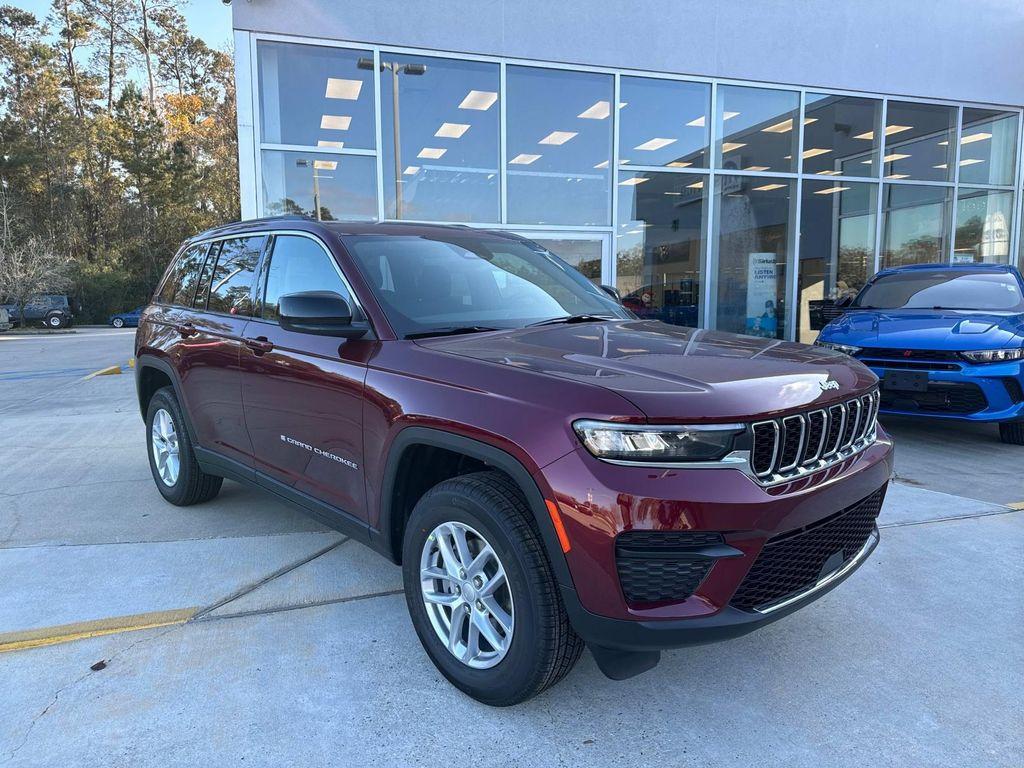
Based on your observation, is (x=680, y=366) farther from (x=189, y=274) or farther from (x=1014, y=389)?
(x=1014, y=389)

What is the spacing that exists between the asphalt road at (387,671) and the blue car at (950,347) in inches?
68.9

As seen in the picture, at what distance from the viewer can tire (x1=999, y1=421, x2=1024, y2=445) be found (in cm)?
603

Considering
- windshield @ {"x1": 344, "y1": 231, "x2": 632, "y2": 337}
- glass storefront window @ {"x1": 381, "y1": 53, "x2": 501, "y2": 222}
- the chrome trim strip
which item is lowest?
the chrome trim strip

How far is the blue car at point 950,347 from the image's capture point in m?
5.60

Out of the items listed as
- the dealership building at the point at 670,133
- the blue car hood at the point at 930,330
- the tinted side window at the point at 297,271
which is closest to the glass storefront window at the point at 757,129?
the dealership building at the point at 670,133

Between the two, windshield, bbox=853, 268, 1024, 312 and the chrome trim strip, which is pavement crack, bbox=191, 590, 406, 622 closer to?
the chrome trim strip

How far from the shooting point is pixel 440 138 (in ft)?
33.8

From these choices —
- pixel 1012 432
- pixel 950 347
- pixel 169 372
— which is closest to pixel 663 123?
pixel 950 347

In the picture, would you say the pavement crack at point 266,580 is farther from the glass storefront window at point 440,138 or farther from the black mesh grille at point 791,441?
the glass storefront window at point 440,138

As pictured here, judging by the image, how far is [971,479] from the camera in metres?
5.11

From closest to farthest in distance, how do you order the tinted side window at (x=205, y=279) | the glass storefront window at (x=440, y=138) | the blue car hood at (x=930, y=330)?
the tinted side window at (x=205, y=279) → the blue car hood at (x=930, y=330) → the glass storefront window at (x=440, y=138)

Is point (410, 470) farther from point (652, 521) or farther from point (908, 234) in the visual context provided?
point (908, 234)

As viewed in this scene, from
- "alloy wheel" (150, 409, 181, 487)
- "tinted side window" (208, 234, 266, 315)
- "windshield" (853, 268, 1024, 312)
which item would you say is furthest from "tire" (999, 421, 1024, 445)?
"alloy wheel" (150, 409, 181, 487)

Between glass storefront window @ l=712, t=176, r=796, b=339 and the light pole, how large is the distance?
552 centimetres
